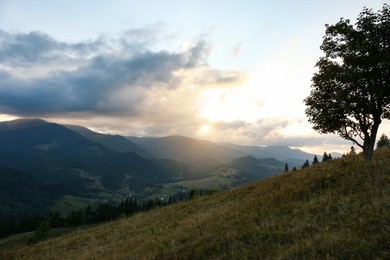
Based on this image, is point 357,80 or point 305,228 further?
point 357,80

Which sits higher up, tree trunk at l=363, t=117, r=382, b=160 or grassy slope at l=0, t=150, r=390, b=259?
tree trunk at l=363, t=117, r=382, b=160

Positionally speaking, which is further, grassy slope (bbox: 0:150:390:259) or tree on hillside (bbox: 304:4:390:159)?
tree on hillside (bbox: 304:4:390:159)

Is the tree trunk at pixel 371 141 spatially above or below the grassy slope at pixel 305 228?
above

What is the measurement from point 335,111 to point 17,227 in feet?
553

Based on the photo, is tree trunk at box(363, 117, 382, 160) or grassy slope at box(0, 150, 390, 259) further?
tree trunk at box(363, 117, 382, 160)

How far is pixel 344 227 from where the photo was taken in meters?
10.0

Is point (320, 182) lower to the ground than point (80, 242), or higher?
higher

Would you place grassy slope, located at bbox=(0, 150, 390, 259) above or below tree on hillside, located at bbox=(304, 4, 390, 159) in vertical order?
below

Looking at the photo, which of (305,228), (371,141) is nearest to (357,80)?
(371,141)

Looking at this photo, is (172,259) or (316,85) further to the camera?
(316,85)

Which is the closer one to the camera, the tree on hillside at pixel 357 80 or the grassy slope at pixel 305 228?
the grassy slope at pixel 305 228

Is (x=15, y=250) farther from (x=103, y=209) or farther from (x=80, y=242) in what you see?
(x=103, y=209)

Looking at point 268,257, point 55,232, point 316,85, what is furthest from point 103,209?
point 268,257

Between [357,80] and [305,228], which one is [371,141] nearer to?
[357,80]
